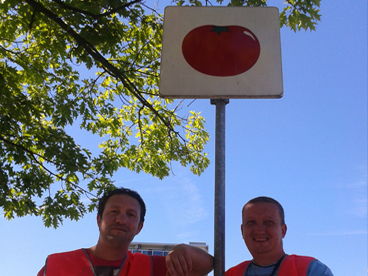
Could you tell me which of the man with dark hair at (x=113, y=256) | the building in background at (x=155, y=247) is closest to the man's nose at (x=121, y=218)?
the man with dark hair at (x=113, y=256)

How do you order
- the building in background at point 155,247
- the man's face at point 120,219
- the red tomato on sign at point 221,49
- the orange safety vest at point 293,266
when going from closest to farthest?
1. the orange safety vest at point 293,266
2. the red tomato on sign at point 221,49
3. the man's face at point 120,219
4. the building in background at point 155,247

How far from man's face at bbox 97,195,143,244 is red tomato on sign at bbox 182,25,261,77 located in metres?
1.03

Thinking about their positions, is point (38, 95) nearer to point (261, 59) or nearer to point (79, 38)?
point (79, 38)

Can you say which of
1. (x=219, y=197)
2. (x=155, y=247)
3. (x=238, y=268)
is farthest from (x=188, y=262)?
(x=155, y=247)

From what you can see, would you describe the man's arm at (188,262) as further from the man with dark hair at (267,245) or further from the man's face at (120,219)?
the man's face at (120,219)

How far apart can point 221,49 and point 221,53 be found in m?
0.03

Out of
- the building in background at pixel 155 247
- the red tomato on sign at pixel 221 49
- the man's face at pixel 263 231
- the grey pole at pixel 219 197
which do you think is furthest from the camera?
the building in background at pixel 155 247

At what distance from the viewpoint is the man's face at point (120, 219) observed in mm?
2197

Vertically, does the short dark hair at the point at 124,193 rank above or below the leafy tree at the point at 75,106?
below

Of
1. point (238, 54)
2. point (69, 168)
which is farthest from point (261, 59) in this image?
point (69, 168)

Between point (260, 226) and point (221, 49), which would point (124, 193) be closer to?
point (260, 226)

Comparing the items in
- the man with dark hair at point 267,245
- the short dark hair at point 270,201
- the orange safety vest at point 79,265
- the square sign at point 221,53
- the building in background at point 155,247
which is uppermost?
the square sign at point 221,53

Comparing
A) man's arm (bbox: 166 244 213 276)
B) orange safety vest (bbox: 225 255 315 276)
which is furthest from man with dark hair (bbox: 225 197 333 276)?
man's arm (bbox: 166 244 213 276)

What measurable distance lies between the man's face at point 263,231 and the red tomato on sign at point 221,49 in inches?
32.3
